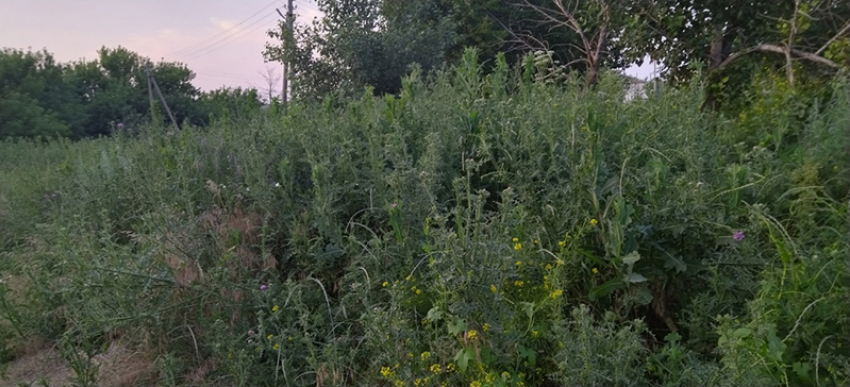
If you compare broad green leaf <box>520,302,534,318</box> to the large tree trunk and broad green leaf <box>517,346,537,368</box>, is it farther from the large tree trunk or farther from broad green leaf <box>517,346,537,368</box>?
the large tree trunk

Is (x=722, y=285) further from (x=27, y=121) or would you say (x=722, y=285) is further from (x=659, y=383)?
(x=27, y=121)

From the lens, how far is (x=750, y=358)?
180cm

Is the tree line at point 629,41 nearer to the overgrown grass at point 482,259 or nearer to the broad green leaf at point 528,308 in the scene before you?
the overgrown grass at point 482,259

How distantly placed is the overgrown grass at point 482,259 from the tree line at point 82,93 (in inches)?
417

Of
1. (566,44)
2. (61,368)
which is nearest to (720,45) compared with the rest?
(566,44)

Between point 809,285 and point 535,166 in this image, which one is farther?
point 535,166

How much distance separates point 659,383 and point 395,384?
36.8 inches

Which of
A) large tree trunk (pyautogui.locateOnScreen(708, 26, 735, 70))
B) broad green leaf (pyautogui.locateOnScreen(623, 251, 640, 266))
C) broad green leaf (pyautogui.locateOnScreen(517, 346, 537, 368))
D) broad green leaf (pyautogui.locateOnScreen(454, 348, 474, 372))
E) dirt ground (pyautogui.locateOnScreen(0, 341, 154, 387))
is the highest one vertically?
large tree trunk (pyautogui.locateOnScreen(708, 26, 735, 70))

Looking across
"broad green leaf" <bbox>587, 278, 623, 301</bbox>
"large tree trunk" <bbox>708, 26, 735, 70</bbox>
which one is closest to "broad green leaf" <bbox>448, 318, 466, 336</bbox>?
"broad green leaf" <bbox>587, 278, 623, 301</bbox>

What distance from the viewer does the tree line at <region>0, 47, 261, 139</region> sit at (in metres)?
19.1

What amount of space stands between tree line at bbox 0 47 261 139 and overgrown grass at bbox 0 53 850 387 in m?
10.6

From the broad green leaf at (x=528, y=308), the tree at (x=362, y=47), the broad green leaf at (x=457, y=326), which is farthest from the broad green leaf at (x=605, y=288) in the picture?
the tree at (x=362, y=47)

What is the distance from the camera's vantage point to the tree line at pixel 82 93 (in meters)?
19.1

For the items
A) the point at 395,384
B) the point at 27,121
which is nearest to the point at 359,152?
the point at 395,384
